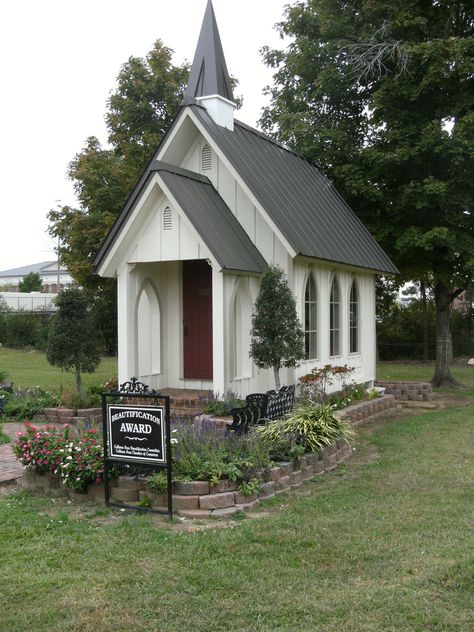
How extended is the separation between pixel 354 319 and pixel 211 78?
270 inches

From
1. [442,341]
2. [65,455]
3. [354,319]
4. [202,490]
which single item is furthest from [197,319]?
[442,341]

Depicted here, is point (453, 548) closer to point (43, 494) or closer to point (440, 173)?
point (43, 494)

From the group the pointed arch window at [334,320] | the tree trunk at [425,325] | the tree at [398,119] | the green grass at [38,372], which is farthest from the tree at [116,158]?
the tree trunk at [425,325]

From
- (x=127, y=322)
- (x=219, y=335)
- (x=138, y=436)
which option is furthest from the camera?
(x=127, y=322)

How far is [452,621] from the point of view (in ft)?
15.1

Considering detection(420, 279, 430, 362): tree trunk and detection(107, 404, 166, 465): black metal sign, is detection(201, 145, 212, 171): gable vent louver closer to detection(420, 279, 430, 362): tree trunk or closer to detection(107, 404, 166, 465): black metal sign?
detection(107, 404, 166, 465): black metal sign

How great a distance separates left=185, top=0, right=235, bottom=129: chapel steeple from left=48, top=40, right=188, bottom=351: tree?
23.5 feet

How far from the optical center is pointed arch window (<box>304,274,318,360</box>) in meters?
→ 14.4

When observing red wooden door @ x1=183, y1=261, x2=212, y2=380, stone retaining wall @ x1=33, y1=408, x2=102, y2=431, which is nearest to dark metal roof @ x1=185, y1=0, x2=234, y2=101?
red wooden door @ x1=183, y1=261, x2=212, y2=380

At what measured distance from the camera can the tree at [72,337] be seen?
13812 millimetres

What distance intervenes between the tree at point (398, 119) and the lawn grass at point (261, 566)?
1203cm

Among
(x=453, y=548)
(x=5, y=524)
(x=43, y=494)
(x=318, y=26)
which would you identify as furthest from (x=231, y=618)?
(x=318, y=26)

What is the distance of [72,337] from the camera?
13859mm

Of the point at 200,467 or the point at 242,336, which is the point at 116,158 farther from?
the point at 200,467
